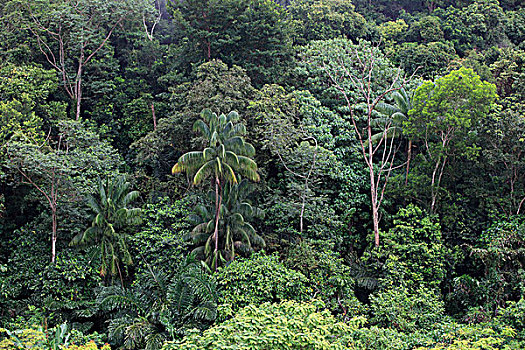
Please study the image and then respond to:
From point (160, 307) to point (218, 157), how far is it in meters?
4.99

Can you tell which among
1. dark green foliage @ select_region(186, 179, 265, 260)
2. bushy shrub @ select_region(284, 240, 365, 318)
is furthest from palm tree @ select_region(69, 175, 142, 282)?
bushy shrub @ select_region(284, 240, 365, 318)

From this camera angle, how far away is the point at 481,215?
1655 cm

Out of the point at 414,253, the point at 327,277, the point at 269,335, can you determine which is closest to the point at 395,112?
the point at 414,253

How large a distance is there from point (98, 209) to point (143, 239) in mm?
1856

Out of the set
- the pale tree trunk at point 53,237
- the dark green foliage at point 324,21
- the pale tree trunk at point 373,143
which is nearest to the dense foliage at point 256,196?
the pale tree trunk at point 53,237

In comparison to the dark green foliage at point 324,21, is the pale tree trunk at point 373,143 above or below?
below

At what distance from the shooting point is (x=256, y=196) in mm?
17203

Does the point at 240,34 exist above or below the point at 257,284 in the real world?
above

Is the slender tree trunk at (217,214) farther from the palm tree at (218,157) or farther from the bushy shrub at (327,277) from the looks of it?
the bushy shrub at (327,277)

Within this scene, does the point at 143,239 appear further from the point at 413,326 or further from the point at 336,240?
the point at 413,326

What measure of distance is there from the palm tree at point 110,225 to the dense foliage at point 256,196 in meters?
0.07

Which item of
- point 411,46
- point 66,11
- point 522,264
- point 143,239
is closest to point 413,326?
point 522,264

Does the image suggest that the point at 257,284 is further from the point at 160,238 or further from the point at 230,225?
the point at 160,238

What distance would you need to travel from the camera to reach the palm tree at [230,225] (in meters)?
14.8
